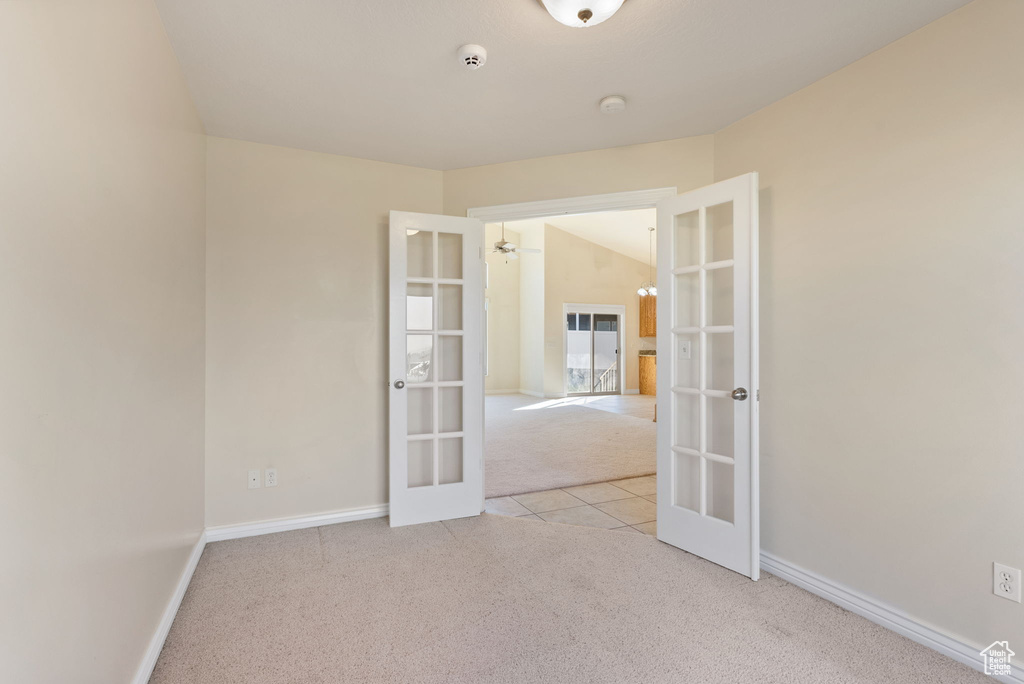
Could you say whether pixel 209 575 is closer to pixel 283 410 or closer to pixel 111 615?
pixel 283 410

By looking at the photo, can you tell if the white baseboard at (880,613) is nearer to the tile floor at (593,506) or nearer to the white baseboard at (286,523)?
the tile floor at (593,506)

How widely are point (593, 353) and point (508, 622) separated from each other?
9.20m

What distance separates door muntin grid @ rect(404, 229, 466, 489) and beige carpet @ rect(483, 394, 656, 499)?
0.65 m

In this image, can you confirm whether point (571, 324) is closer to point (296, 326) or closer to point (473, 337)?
point (473, 337)

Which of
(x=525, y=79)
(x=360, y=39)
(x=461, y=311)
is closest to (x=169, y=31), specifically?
(x=360, y=39)

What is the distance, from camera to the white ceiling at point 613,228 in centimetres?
879

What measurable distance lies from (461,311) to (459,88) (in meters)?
1.48

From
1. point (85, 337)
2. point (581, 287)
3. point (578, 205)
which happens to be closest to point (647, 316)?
point (581, 287)

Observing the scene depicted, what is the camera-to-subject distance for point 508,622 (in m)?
2.15

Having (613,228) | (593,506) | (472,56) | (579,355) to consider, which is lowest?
(593,506)

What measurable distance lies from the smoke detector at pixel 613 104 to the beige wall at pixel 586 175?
1.80ft

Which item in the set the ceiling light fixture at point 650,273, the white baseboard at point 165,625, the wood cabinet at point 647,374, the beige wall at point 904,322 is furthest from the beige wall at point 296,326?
the wood cabinet at point 647,374

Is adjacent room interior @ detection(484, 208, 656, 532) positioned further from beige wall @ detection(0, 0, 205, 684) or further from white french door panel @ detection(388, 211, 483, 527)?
beige wall @ detection(0, 0, 205, 684)

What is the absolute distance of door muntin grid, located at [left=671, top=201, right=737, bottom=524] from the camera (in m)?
2.75
